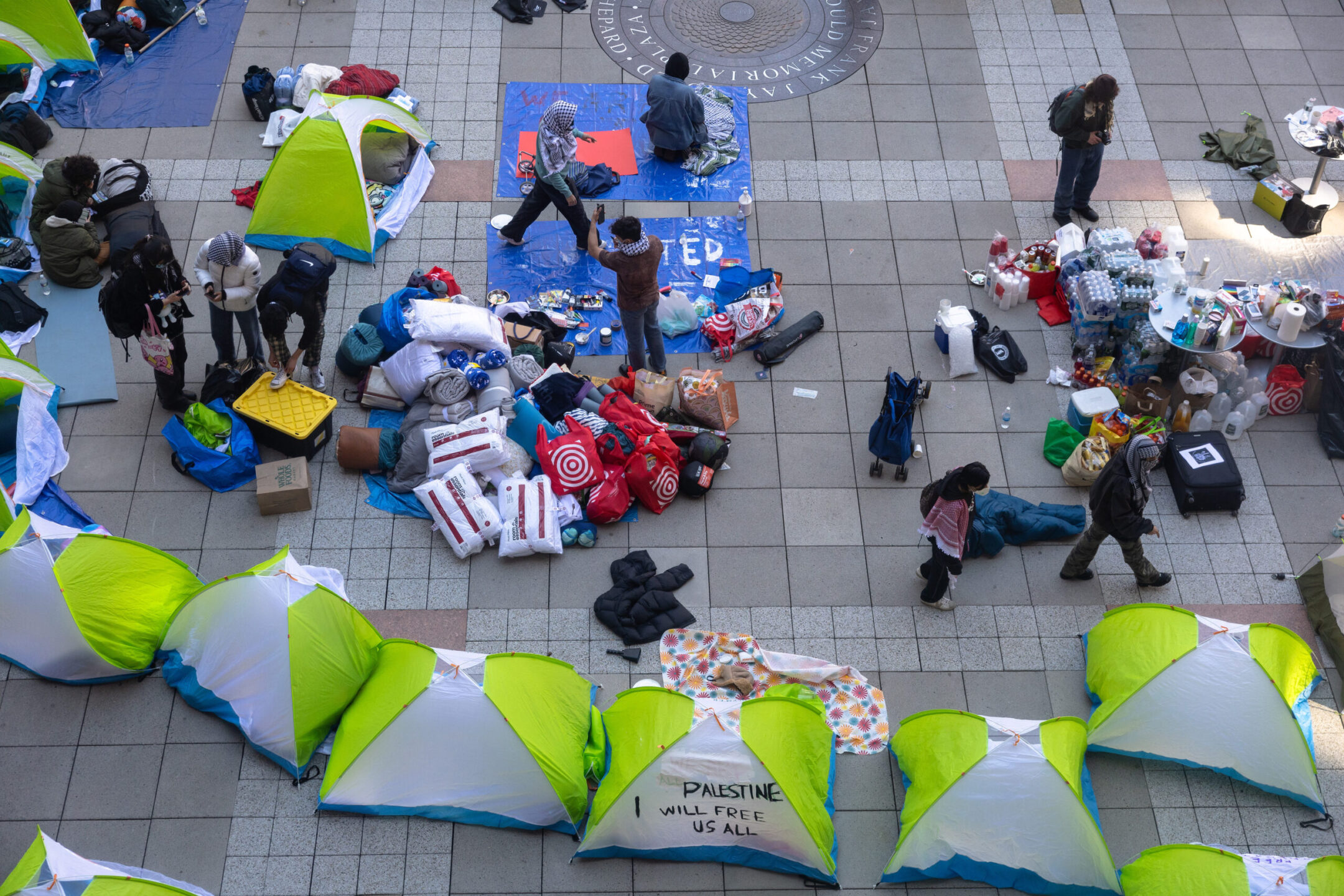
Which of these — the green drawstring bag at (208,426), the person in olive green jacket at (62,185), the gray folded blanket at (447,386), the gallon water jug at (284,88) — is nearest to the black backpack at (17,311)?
the person in olive green jacket at (62,185)

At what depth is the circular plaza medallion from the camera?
14.2 meters

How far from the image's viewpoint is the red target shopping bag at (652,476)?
10367mm

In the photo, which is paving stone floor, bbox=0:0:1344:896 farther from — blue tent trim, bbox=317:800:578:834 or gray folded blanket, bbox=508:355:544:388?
gray folded blanket, bbox=508:355:544:388

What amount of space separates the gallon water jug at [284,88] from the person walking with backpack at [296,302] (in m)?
3.34

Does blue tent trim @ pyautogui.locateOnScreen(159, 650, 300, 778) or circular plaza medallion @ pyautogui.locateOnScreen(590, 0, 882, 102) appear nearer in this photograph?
blue tent trim @ pyautogui.locateOnScreen(159, 650, 300, 778)

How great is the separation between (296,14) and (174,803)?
384 inches

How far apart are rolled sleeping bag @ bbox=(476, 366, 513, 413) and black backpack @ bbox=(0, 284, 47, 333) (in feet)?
14.4

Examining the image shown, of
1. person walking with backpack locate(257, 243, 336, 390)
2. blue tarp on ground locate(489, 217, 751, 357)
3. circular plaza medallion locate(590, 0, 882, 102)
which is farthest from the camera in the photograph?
circular plaza medallion locate(590, 0, 882, 102)

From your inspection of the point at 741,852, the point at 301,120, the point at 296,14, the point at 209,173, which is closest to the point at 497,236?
the point at 301,120

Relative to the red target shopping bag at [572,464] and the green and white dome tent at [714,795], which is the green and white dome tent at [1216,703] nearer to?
the green and white dome tent at [714,795]

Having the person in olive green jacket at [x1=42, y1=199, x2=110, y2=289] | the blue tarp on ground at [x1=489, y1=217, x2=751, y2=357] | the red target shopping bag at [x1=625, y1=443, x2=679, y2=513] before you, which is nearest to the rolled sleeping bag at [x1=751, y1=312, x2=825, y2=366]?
the blue tarp on ground at [x1=489, y1=217, x2=751, y2=357]

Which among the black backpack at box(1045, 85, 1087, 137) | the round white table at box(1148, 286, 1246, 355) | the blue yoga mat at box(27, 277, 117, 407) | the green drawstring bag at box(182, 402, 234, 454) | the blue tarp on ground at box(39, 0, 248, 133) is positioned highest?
the black backpack at box(1045, 85, 1087, 137)

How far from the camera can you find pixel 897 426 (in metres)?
10.4

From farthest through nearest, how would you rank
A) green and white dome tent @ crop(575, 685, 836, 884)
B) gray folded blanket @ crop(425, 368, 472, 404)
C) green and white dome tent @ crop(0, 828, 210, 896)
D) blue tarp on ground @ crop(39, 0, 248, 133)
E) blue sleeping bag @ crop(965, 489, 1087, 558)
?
1. blue tarp on ground @ crop(39, 0, 248, 133)
2. gray folded blanket @ crop(425, 368, 472, 404)
3. blue sleeping bag @ crop(965, 489, 1087, 558)
4. green and white dome tent @ crop(575, 685, 836, 884)
5. green and white dome tent @ crop(0, 828, 210, 896)
